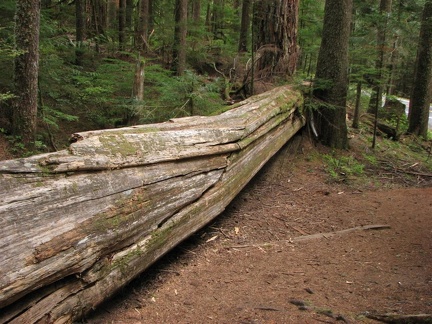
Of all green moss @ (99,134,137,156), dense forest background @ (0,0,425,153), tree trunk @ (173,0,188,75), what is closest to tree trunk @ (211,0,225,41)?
dense forest background @ (0,0,425,153)

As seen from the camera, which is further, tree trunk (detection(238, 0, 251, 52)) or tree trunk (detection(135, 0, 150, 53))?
tree trunk (detection(238, 0, 251, 52))

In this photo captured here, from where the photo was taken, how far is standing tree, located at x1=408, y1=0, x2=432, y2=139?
1327 centimetres

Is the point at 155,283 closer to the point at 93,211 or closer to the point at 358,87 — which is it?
the point at 93,211

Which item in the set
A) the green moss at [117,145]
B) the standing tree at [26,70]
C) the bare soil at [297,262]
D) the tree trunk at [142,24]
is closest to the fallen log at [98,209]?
the green moss at [117,145]

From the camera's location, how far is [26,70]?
6.73 meters

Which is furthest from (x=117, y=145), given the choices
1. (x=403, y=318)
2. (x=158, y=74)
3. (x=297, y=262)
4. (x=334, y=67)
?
(x=334, y=67)

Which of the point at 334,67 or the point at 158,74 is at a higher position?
the point at 334,67

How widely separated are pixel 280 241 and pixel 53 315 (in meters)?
3.55

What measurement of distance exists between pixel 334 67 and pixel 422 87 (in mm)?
6920

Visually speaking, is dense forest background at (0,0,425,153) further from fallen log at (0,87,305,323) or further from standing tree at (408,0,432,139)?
fallen log at (0,87,305,323)

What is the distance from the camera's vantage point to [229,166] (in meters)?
5.50

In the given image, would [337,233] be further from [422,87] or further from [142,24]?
[142,24]

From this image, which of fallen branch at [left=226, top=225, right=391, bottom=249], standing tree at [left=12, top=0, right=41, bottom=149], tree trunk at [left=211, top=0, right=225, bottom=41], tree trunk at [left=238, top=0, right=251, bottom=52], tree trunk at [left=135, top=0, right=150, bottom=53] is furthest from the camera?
tree trunk at [left=211, top=0, right=225, bottom=41]

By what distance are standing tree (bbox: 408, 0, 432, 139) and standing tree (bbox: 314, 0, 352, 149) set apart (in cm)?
604
